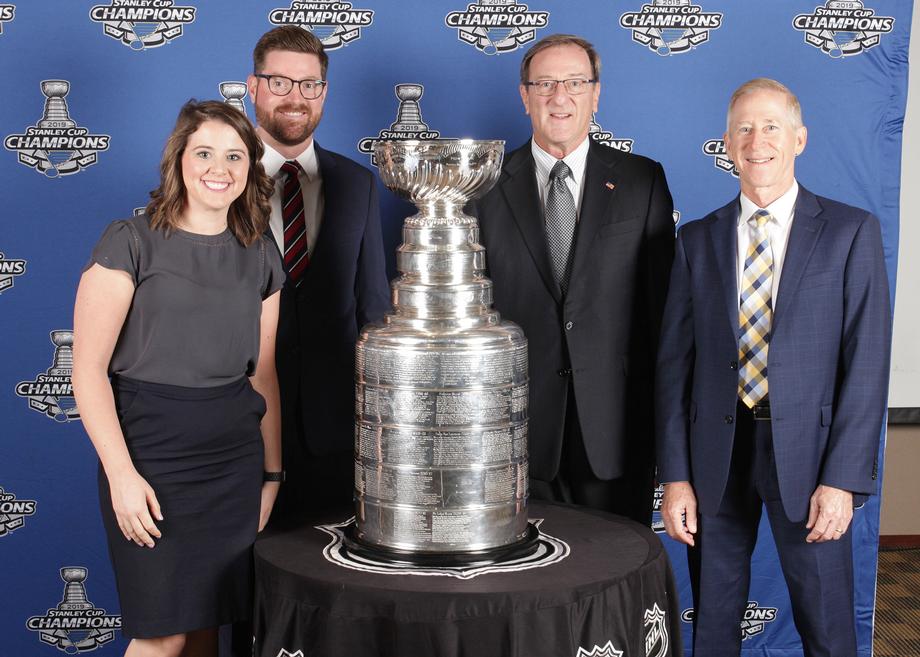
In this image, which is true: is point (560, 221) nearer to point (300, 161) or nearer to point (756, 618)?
point (300, 161)

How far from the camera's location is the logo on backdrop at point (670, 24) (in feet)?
11.4

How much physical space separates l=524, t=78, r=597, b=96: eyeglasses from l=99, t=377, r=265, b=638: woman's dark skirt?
121 centimetres

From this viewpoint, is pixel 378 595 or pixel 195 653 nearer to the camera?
pixel 378 595

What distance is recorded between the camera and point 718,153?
3564mm

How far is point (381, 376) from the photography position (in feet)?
6.77

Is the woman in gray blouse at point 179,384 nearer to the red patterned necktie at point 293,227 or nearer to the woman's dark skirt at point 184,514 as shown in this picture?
the woman's dark skirt at point 184,514

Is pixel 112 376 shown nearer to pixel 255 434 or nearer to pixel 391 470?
pixel 255 434

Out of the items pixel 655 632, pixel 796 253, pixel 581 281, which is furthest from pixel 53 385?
pixel 796 253

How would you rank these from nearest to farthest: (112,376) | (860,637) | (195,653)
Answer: (112,376) < (195,653) < (860,637)

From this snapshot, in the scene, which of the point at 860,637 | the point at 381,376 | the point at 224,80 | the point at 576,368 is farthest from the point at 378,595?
the point at 860,637

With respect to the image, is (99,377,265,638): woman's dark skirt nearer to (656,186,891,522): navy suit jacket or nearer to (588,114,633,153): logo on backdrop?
(656,186,891,522): navy suit jacket

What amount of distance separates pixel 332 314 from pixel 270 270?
1.92 feet

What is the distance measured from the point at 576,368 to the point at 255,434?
879 millimetres

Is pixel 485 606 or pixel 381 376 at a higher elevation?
pixel 381 376
